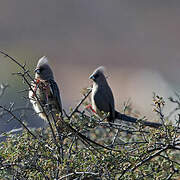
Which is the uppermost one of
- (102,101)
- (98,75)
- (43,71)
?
(98,75)

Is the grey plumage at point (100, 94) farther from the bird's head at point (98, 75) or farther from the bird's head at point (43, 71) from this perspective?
the bird's head at point (43, 71)

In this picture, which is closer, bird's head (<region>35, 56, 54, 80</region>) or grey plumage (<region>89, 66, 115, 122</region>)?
bird's head (<region>35, 56, 54, 80</region>)

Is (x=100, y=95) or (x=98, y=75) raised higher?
(x=98, y=75)

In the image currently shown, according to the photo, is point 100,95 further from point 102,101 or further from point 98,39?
point 98,39

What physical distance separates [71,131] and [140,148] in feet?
1.40

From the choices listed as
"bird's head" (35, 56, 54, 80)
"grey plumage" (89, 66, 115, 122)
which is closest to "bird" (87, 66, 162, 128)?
"grey plumage" (89, 66, 115, 122)

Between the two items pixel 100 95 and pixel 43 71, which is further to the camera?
pixel 100 95

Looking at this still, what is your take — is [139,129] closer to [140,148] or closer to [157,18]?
[140,148]

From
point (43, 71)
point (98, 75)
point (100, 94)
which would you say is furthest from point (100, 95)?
point (43, 71)

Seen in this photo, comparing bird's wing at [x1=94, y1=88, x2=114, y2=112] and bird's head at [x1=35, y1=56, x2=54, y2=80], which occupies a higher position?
bird's head at [x1=35, y1=56, x2=54, y2=80]

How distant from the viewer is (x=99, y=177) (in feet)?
9.62

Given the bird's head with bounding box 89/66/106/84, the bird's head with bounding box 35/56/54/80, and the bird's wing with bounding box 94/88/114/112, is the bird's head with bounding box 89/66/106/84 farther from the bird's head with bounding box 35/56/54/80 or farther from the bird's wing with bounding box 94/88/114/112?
the bird's head with bounding box 35/56/54/80

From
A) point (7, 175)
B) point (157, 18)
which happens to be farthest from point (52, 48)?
point (7, 175)

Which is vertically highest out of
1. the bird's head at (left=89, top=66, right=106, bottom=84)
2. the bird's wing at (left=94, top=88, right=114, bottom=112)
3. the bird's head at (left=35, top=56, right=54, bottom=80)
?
the bird's head at (left=89, top=66, right=106, bottom=84)
